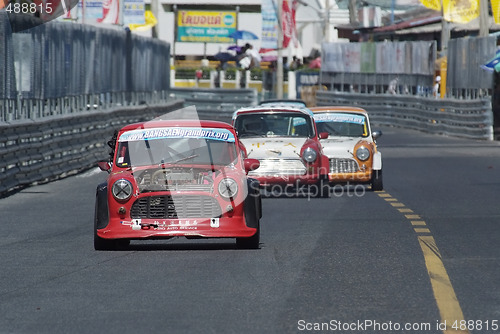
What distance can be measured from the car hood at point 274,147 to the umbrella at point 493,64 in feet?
64.9

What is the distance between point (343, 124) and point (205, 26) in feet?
250

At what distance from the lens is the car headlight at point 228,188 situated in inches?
489

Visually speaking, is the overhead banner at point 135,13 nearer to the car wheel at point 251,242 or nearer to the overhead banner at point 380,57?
the overhead banner at point 380,57

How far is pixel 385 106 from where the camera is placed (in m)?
51.2

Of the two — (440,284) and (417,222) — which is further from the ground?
(440,284)

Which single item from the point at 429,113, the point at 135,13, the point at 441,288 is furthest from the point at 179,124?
the point at 135,13

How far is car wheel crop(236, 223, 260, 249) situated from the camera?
12.5 metres

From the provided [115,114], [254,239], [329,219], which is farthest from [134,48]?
[254,239]

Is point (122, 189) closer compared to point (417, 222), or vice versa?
point (122, 189)

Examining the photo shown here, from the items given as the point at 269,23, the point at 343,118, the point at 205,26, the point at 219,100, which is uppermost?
the point at 205,26

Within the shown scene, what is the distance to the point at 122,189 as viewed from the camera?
1243cm

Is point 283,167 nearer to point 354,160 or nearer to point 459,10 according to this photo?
point 354,160

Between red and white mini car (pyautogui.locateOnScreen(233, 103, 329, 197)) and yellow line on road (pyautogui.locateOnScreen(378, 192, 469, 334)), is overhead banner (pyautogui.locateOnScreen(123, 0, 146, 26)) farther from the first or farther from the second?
yellow line on road (pyautogui.locateOnScreen(378, 192, 469, 334))

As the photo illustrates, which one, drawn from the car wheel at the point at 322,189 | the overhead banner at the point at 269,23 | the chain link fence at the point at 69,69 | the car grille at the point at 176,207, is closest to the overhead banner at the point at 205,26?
the overhead banner at the point at 269,23
